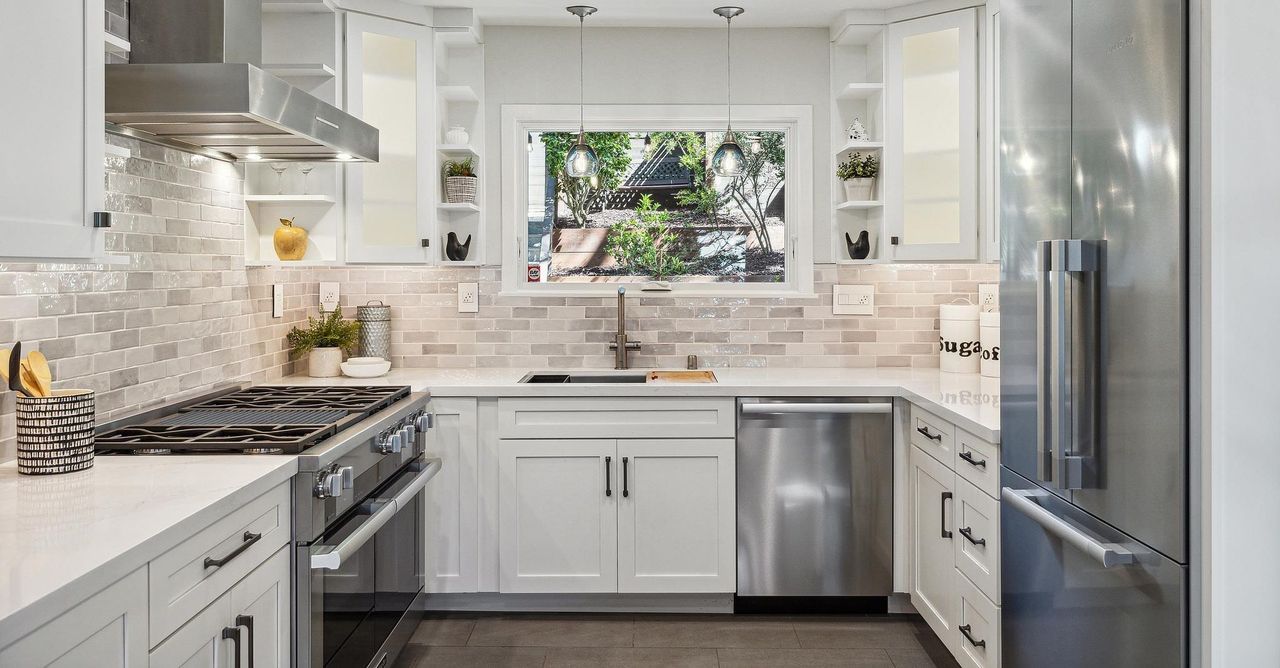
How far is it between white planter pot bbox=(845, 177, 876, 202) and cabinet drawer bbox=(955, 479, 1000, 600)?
4.91ft

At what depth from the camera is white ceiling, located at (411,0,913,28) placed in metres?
3.60

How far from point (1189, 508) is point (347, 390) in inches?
102

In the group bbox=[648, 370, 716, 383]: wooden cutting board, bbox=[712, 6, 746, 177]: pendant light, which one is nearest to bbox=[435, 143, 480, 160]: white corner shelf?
bbox=[712, 6, 746, 177]: pendant light

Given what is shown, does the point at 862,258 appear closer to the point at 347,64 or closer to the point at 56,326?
the point at 347,64

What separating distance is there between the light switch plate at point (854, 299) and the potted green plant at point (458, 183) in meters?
1.69

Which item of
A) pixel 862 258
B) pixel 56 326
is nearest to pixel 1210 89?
pixel 862 258

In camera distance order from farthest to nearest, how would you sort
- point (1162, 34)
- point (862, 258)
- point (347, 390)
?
point (862, 258)
point (347, 390)
point (1162, 34)

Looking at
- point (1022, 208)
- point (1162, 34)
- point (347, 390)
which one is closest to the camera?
point (1162, 34)

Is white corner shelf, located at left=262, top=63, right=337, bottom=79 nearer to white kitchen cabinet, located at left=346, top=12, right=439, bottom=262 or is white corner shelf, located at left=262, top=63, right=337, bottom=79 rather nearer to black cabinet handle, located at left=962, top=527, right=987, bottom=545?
white kitchen cabinet, located at left=346, top=12, right=439, bottom=262

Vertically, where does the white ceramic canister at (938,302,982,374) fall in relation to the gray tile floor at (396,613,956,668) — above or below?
above

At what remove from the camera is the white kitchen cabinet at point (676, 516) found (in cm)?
338

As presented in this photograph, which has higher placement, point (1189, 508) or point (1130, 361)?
point (1130, 361)

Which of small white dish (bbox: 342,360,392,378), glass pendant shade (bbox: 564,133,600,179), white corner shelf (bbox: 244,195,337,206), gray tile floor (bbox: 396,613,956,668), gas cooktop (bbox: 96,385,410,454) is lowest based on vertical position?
gray tile floor (bbox: 396,613,956,668)

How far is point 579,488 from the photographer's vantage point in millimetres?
3385
